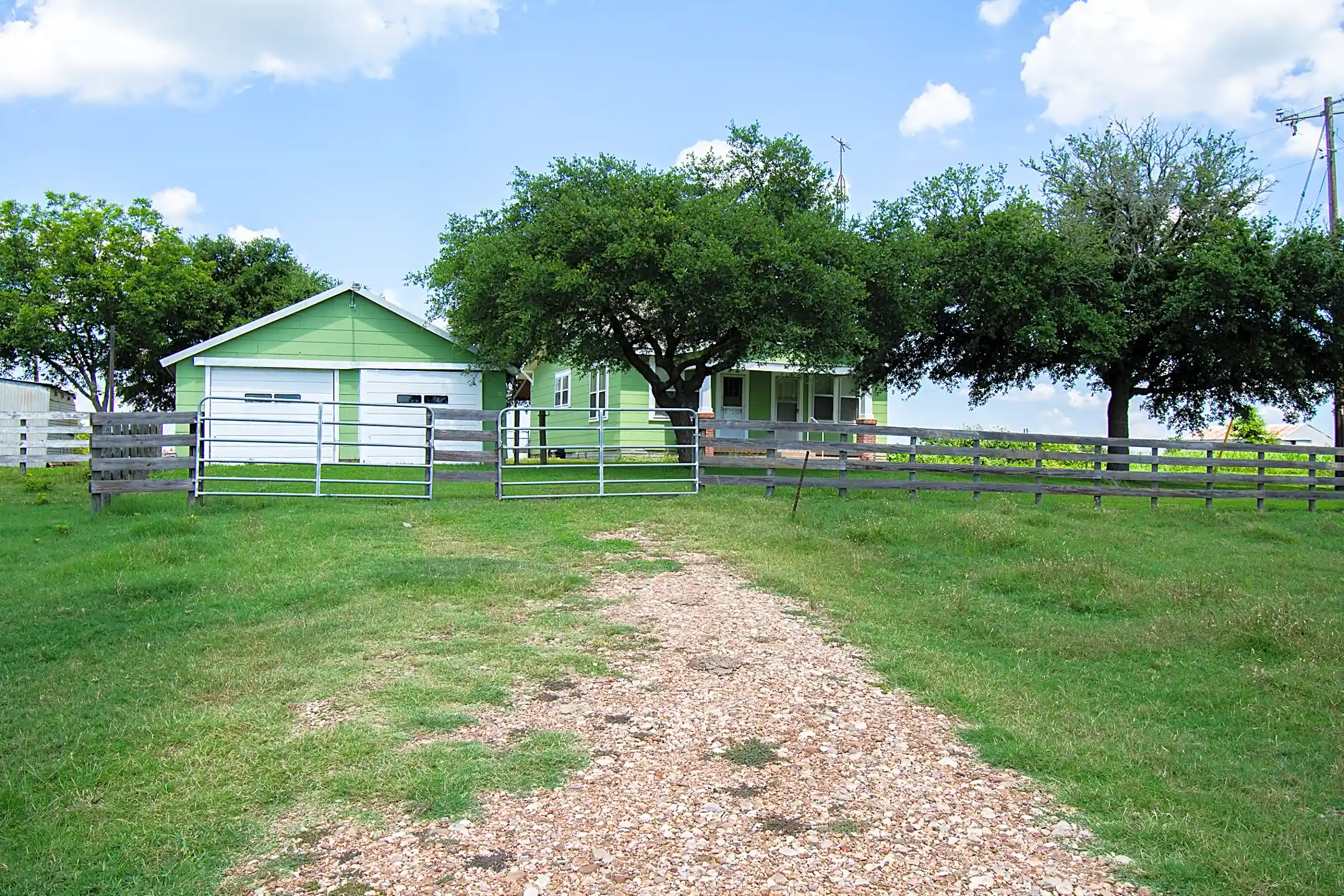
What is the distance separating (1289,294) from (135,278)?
3425cm

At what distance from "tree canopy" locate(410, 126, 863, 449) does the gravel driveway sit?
40.6ft

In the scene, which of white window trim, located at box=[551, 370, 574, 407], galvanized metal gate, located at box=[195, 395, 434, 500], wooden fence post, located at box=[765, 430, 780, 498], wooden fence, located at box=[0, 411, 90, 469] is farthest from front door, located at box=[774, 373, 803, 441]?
wooden fence, located at box=[0, 411, 90, 469]

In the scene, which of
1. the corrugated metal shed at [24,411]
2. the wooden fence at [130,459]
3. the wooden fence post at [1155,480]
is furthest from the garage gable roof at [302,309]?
the wooden fence post at [1155,480]

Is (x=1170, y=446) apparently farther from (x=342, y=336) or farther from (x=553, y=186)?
(x=342, y=336)

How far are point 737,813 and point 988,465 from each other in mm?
13957

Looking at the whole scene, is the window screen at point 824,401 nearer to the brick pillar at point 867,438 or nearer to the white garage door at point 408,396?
the brick pillar at point 867,438

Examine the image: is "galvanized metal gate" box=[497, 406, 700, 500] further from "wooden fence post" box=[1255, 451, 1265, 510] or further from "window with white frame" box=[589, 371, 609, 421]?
"wooden fence post" box=[1255, 451, 1265, 510]

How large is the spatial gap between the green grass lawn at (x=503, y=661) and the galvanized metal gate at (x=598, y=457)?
147cm

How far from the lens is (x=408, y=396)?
22406 millimetres

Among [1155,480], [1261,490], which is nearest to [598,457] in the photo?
[1155,480]

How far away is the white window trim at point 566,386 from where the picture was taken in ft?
94.2

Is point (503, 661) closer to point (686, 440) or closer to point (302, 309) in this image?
point (686, 440)

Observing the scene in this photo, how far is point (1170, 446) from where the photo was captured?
56.1ft

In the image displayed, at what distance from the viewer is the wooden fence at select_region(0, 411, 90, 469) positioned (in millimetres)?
21094
